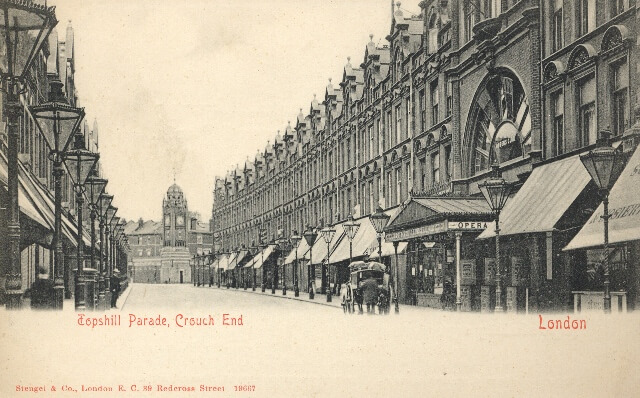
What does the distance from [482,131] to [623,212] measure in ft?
35.8

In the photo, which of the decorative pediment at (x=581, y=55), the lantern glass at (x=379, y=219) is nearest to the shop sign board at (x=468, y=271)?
the lantern glass at (x=379, y=219)

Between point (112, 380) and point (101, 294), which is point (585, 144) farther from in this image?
point (101, 294)

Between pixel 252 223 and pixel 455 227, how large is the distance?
1809 inches

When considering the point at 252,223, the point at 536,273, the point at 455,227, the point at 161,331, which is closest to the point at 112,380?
the point at 161,331

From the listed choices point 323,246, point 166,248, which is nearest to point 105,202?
point 323,246

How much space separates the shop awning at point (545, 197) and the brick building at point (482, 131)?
0.17 feet

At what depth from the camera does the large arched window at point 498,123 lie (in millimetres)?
20944

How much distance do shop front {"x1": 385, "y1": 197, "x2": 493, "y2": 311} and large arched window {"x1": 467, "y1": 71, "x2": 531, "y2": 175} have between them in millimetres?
1592

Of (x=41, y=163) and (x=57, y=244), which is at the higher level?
(x=41, y=163)

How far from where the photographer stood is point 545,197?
A: 17.5m

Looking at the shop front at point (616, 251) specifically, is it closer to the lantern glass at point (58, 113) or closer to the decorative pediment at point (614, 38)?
the decorative pediment at point (614, 38)

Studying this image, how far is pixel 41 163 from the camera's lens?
23688 mm

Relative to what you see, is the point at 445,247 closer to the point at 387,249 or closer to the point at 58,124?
the point at 387,249

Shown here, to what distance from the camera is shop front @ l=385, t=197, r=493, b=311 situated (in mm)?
22078
